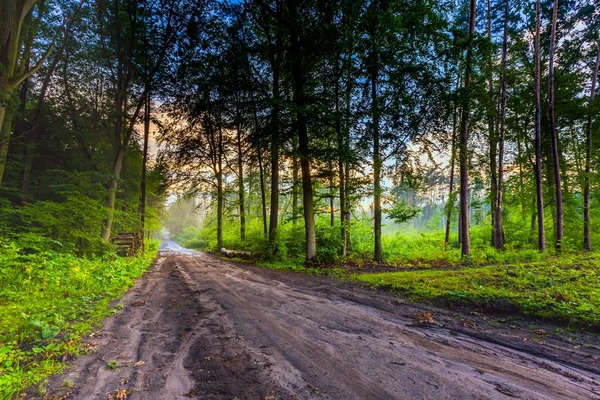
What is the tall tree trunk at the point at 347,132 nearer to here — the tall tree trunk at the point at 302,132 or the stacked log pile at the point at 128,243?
the tall tree trunk at the point at 302,132

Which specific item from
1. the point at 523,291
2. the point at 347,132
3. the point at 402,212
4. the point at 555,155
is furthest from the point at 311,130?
the point at 555,155

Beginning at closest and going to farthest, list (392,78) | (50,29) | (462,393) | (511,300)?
(462,393) < (511,300) < (392,78) < (50,29)

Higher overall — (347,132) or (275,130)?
(347,132)

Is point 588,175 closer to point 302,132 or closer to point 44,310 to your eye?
point 302,132

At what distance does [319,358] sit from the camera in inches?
109

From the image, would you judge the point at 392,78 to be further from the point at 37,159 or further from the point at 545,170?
the point at 37,159

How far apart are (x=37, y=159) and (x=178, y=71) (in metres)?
10.3

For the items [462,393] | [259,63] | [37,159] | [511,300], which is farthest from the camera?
[37,159]

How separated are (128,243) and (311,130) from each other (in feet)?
41.7

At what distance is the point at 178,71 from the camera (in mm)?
14891

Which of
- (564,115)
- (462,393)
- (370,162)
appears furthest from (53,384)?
(564,115)

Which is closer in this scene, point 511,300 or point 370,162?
point 511,300

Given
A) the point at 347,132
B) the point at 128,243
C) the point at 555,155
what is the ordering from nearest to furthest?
the point at 347,132 → the point at 555,155 → the point at 128,243

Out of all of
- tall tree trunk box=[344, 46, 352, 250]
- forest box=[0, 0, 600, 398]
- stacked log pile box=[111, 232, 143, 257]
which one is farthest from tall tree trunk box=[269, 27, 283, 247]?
stacked log pile box=[111, 232, 143, 257]
